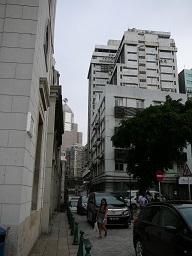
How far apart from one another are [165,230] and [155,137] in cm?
2100

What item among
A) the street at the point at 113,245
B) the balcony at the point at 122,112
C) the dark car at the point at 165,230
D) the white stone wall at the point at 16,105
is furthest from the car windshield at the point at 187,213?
the balcony at the point at 122,112

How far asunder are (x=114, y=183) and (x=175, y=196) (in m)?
9.42

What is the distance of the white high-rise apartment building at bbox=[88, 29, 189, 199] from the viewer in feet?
130

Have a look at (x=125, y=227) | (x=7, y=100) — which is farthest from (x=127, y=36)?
(x=7, y=100)

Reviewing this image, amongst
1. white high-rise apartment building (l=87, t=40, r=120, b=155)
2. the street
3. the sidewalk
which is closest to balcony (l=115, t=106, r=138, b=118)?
the street

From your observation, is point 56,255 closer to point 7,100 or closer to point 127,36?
point 7,100

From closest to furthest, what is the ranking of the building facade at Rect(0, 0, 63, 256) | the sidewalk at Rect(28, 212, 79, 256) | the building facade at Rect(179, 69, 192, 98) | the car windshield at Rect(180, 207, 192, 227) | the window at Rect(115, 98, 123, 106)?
the car windshield at Rect(180, 207, 192, 227), the building facade at Rect(0, 0, 63, 256), the sidewalk at Rect(28, 212, 79, 256), the window at Rect(115, 98, 123, 106), the building facade at Rect(179, 69, 192, 98)

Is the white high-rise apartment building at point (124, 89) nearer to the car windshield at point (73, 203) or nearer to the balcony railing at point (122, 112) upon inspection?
the balcony railing at point (122, 112)

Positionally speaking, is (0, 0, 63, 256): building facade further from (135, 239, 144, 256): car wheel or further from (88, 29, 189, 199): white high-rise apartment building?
(88, 29, 189, 199): white high-rise apartment building

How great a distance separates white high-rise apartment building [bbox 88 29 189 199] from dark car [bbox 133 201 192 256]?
26002 millimetres

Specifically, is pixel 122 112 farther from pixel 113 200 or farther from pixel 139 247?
pixel 139 247

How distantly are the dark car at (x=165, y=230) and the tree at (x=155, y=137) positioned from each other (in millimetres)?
19267

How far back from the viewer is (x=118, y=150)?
39.6 meters

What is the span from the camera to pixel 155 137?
25.5 meters
